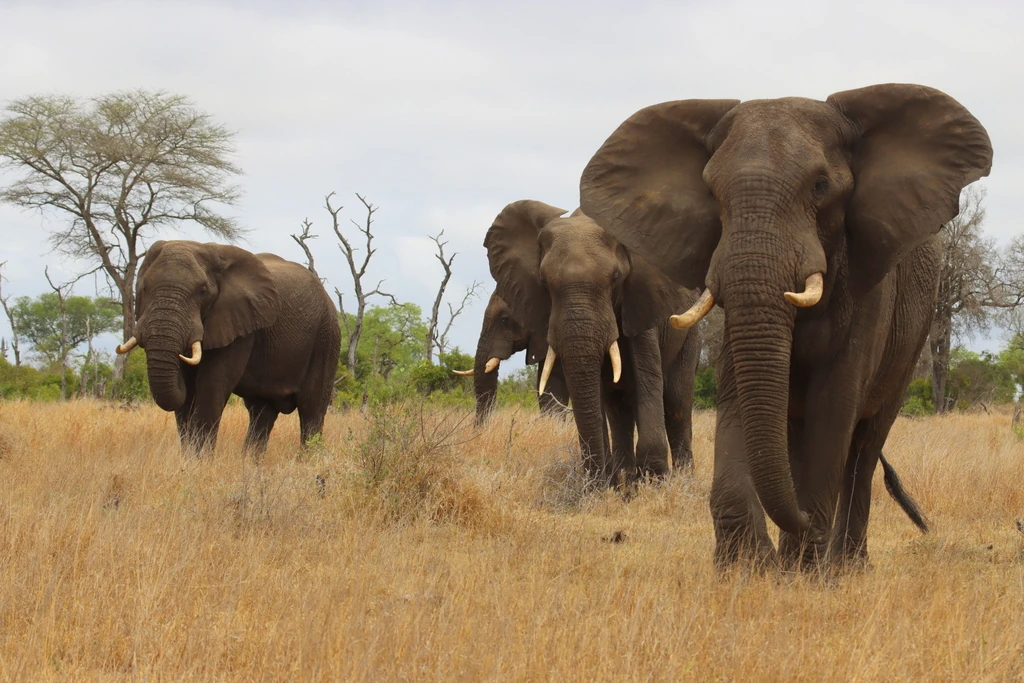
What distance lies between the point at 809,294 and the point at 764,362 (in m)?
0.36

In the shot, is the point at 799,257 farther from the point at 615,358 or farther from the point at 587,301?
the point at 615,358

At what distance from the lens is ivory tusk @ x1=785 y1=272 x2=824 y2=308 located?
5246 mm

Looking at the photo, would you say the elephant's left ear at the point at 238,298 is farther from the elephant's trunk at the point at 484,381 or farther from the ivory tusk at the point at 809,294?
the ivory tusk at the point at 809,294

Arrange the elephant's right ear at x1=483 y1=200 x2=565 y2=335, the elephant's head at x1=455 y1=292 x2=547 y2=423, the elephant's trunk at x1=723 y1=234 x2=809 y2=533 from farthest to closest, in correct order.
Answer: the elephant's head at x1=455 y1=292 x2=547 y2=423 < the elephant's right ear at x1=483 y1=200 x2=565 y2=335 < the elephant's trunk at x1=723 y1=234 x2=809 y2=533

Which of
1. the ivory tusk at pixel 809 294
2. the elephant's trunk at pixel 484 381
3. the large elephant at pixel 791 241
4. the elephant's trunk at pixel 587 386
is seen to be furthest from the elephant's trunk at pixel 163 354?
the ivory tusk at pixel 809 294

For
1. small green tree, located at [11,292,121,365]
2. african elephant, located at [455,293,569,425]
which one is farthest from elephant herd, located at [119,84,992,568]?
small green tree, located at [11,292,121,365]

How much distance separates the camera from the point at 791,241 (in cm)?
548

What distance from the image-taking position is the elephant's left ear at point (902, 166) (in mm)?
5785

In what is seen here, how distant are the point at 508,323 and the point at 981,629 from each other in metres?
12.2

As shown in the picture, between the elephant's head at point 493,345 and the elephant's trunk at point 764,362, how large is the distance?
11.1 metres

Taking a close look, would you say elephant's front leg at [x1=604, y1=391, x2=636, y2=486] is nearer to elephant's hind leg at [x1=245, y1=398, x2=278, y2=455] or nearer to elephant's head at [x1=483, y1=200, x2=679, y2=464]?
elephant's head at [x1=483, y1=200, x2=679, y2=464]

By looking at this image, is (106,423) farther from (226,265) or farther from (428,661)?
(428,661)

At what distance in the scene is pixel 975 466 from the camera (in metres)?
10.9

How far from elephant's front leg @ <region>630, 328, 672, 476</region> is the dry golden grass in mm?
604
